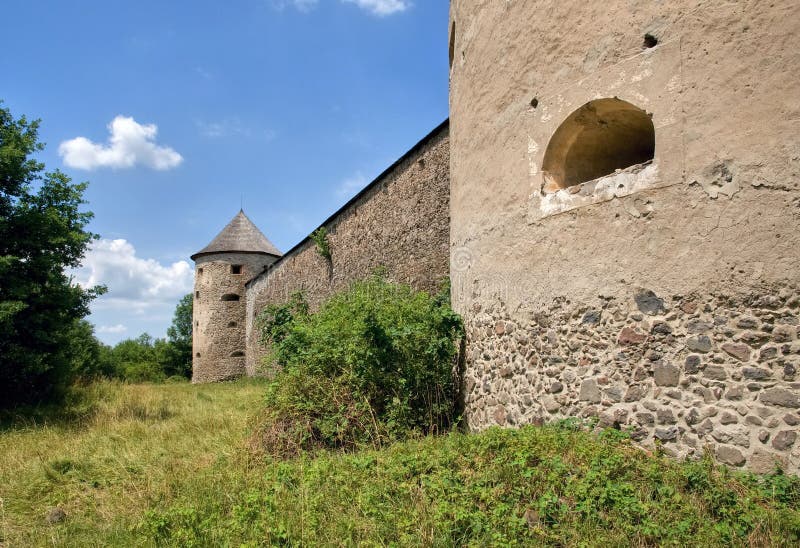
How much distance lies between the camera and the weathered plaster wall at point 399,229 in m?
9.37

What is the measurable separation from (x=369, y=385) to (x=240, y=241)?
804 inches

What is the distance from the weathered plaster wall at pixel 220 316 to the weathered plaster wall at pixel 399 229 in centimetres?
927

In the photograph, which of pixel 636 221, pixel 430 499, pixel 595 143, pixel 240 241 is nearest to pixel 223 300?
pixel 240 241

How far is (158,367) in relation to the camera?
113ft

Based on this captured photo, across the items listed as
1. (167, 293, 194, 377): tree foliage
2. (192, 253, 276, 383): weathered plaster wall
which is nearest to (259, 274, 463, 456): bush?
(192, 253, 276, 383): weathered plaster wall

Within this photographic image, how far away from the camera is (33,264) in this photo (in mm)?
9195

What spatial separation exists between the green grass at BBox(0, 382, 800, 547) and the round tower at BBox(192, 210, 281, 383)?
18538 mm

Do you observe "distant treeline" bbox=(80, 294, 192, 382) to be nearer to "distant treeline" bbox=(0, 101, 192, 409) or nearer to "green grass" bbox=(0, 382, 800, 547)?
"distant treeline" bbox=(0, 101, 192, 409)

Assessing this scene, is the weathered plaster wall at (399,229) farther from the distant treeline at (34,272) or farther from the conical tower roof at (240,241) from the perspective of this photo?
the conical tower roof at (240,241)

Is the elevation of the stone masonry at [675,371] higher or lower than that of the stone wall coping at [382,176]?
lower

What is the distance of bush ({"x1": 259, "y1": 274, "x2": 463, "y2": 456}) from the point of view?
18.8 ft

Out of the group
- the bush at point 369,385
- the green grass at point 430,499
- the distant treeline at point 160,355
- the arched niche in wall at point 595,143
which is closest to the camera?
the green grass at point 430,499

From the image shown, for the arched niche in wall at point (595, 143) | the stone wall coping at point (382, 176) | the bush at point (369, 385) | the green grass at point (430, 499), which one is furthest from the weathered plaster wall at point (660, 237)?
the stone wall coping at point (382, 176)

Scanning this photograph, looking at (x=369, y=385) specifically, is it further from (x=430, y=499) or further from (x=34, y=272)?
(x=34, y=272)
